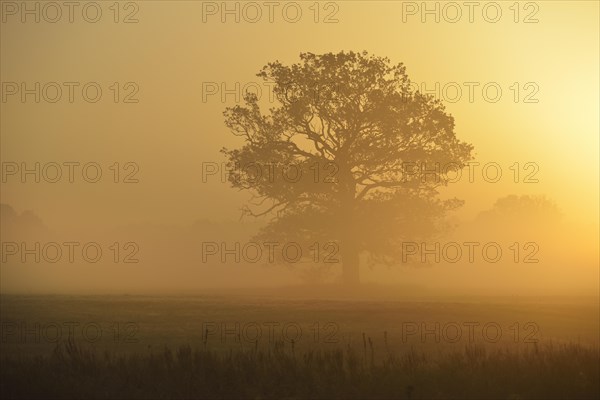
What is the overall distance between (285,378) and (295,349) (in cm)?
786

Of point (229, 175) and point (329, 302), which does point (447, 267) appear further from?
point (329, 302)

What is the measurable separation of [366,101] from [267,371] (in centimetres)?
3777

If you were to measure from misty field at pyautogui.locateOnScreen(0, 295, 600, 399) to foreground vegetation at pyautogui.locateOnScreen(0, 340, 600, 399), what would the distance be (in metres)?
0.03

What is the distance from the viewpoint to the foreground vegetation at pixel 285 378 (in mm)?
17656

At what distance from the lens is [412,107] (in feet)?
181

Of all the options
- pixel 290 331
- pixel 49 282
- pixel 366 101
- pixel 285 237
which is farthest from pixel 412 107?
pixel 49 282

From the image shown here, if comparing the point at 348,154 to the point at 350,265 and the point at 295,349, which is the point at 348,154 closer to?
the point at 350,265

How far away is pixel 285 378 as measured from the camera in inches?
725

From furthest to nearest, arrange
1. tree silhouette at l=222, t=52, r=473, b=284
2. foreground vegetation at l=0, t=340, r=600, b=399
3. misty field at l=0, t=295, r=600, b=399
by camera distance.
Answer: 1. tree silhouette at l=222, t=52, r=473, b=284
2. misty field at l=0, t=295, r=600, b=399
3. foreground vegetation at l=0, t=340, r=600, b=399

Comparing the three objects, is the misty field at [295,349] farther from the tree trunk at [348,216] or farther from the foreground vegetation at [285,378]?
the tree trunk at [348,216]

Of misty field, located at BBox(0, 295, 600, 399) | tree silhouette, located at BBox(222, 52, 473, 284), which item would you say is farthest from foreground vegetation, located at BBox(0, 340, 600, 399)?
tree silhouette, located at BBox(222, 52, 473, 284)

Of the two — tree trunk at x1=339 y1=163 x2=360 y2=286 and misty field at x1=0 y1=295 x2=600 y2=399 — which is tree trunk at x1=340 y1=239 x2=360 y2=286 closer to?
tree trunk at x1=339 y1=163 x2=360 y2=286

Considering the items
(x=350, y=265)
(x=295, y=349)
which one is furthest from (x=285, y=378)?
(x=350, y=265)

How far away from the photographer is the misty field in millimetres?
18000
